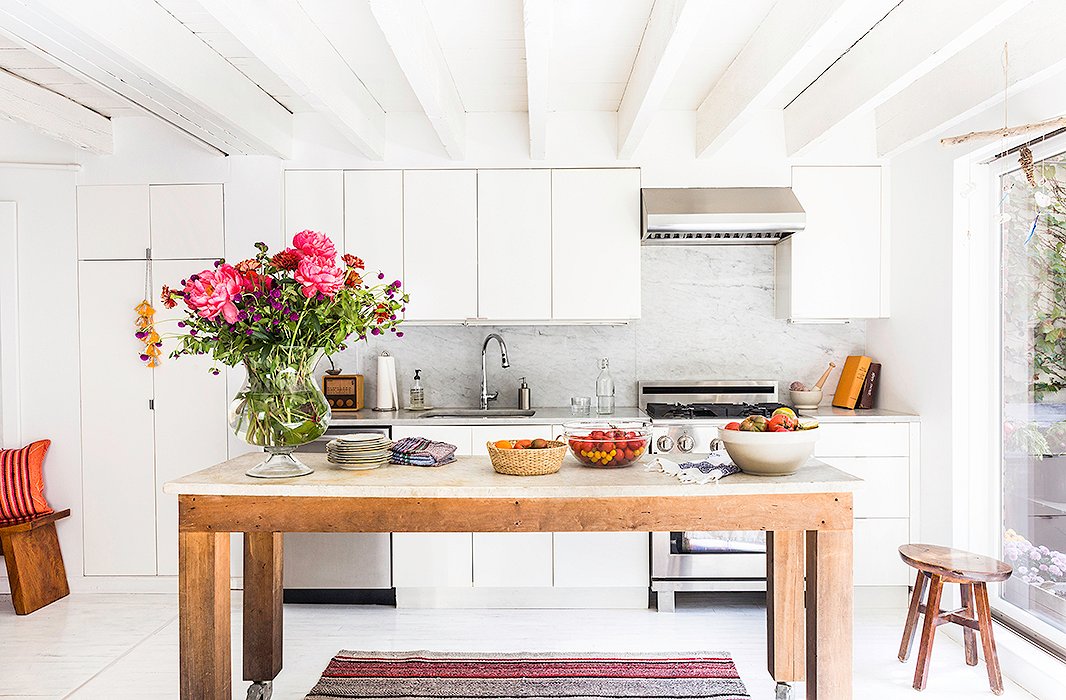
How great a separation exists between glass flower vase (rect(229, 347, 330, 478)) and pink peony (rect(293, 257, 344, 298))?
216 millimetres

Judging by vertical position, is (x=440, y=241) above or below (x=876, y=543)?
above

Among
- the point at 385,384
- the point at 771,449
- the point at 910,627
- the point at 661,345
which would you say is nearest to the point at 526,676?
the point at 771,449

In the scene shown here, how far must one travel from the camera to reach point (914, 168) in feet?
13.1

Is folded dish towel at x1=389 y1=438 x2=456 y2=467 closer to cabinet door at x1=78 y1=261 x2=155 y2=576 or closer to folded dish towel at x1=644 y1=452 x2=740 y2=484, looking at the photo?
folded dish towel at x1=644 y1=452 x2=740 y2=484

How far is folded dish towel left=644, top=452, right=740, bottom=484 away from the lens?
228 centimetres

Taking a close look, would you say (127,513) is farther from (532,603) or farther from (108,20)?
(108,20)

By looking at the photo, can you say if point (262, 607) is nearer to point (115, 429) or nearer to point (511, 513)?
point (511, 513)

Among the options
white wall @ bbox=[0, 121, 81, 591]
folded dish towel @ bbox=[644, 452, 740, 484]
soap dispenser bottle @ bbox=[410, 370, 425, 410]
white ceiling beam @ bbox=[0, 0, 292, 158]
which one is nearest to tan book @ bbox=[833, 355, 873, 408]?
folded dish towel @ bbox=[644, 452, 740, 484]

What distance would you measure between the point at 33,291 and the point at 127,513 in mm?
1351

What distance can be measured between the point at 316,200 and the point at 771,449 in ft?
9.83

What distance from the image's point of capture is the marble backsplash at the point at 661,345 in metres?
4.64

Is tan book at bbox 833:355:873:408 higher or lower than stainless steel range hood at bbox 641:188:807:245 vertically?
lower

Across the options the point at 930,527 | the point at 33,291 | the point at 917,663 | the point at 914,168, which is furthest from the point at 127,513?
the point at 914,168

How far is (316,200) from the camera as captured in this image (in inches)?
169
